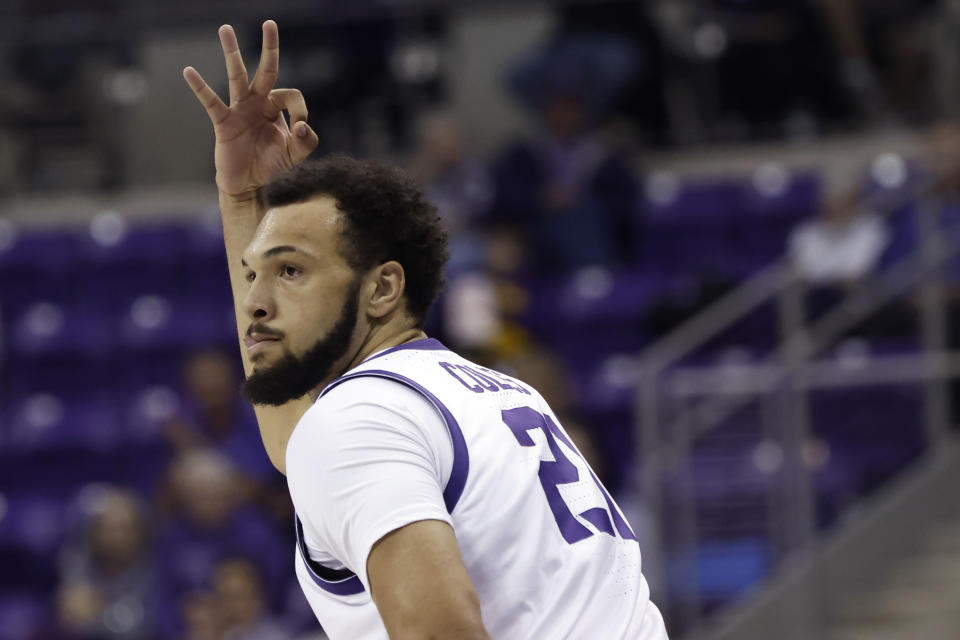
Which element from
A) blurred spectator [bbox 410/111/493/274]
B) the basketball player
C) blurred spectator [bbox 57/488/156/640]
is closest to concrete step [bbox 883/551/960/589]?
blurred spectator [bbox 410/111/493/274]

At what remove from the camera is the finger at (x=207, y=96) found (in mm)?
2789

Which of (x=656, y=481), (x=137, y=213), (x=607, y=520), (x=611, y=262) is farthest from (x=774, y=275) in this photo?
(x=137, y=213)

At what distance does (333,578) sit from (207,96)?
1.00 m

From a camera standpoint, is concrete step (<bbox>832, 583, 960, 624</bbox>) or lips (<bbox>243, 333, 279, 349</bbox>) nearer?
lips (<bbox>243, 333, 279, 349</bbox>)

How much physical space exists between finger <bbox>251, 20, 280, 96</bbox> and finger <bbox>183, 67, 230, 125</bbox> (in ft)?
0.24

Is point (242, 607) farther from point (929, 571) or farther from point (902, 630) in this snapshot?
point (929, 571)

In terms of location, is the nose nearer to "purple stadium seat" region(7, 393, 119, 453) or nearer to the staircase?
the staircase

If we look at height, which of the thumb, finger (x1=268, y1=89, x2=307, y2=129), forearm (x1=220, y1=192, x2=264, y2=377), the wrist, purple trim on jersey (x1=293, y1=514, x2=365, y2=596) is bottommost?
purple trim on jersey (x1=293, y1=514, x2=365, y2=596)

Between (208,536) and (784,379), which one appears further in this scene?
(208,536)

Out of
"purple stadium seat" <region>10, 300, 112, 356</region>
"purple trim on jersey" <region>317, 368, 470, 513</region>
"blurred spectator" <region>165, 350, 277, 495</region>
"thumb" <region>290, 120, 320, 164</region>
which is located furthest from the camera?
"purple stadium seat" <region>10, 300, 112, 356</region>

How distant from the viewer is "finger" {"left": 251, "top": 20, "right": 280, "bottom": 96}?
9.00 feet

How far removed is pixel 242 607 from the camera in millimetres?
6965

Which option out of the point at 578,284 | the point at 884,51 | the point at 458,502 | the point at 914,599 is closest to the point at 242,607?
the point at 578,284

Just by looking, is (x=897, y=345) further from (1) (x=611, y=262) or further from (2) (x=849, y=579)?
(1) (x=611, y=262)
